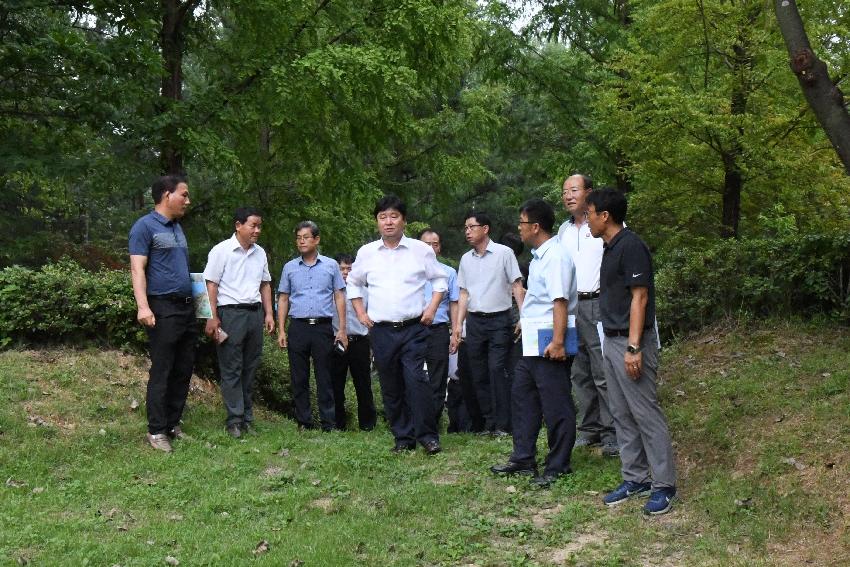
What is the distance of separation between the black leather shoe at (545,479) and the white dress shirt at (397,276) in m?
1.76

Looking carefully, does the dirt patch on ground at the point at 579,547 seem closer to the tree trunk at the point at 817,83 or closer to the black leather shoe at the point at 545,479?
the black leather shoe at the point at 545,479

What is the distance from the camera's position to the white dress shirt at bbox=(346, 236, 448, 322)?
7.01m

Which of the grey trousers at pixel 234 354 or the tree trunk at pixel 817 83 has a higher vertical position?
the tree trunk at pixel 817 83

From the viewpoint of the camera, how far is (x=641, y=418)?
537 centimetres

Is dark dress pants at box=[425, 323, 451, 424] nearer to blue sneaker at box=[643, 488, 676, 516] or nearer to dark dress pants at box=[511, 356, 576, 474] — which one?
dark dress pants at box=[511, 356, 576, 474]

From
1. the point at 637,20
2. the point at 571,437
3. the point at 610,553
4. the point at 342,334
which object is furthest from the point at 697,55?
the point at 610,553

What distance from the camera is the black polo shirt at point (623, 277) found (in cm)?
528

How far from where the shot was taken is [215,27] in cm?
1340

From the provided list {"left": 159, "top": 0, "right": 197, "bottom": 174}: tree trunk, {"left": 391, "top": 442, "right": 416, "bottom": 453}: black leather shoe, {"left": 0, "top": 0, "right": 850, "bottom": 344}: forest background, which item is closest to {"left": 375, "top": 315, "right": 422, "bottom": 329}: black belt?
{"left": 391, "top": 442, "right": 416, "bottom": 453}: black leather shoe

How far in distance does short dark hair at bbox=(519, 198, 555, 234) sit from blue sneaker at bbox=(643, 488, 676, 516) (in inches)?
83.2

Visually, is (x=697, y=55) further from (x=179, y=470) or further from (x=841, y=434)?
(x=179, y=470)

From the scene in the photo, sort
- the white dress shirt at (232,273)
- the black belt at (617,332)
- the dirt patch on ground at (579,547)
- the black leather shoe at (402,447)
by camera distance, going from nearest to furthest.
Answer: the dirt patch on ground at (579,547), the black belt at (617,332), the black leather shoe at (402,447), the white dress shirt at (232,273)

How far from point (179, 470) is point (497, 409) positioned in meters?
3.43

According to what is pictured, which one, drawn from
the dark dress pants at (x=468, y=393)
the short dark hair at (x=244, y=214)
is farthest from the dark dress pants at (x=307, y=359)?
the dark dress pants at (x=468, y=393)
